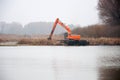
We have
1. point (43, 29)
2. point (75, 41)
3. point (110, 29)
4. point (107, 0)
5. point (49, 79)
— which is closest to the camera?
point (49, 79)

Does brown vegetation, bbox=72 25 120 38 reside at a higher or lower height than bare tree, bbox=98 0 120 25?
lower

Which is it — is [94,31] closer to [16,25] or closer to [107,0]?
[107,0]

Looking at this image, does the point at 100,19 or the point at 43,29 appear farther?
the point at 43,29

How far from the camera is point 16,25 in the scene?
263ft

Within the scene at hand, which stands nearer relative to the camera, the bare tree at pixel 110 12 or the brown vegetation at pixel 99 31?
the brown vegetation at pixel 99 31

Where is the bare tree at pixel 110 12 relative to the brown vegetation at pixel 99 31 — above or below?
above

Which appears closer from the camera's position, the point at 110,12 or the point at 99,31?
the point at 99,31

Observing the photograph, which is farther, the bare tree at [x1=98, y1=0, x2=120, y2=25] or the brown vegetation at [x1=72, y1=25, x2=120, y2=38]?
the bare tree at [x1=98, y1=0, x2=120, y2=25]

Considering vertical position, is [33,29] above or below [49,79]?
above

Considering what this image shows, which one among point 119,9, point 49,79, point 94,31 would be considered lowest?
point 49,79

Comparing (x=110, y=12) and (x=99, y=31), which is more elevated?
(x=110, y=12)

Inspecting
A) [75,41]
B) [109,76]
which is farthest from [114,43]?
[109,76]

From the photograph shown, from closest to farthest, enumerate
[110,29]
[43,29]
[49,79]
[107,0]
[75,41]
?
1. [49,79]
2. [75,41]
3. [110,29]
4. [107,0]
5. [43,29]

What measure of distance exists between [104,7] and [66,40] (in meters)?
11.7
